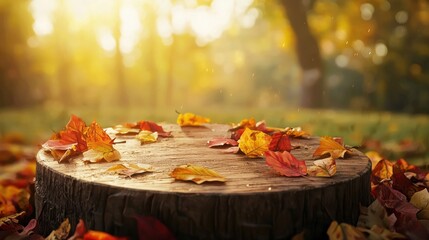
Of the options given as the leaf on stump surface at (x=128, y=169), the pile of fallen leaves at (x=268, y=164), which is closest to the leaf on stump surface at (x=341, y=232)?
the pile of fallen leaves at (x=268, y=164)

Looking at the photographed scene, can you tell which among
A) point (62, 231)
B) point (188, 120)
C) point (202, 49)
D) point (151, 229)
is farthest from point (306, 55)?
point (202, 49)

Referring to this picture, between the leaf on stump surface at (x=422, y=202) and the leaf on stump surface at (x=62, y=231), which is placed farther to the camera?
the leaf on stump surface at (x=422, y=202)

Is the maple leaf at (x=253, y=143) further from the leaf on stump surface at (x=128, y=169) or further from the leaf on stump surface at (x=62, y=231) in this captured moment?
the leaf on stump surface at (x=62, y=231)

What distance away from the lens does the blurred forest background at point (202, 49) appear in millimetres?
13000

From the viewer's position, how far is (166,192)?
5.13ft

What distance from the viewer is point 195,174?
171 centimetres

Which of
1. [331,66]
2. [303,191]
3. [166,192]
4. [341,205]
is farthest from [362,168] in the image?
[331,66]

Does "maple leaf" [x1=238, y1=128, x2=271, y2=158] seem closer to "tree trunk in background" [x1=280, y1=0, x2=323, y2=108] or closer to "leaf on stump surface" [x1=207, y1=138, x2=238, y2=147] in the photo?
"leaf on stump surface" [x1=207, y1=138, x2=238, y2=147]

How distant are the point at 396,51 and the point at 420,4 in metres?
4.65

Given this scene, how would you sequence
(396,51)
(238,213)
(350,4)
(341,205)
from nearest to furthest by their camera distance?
(238,213), (341,205), (350,4), (396,51)

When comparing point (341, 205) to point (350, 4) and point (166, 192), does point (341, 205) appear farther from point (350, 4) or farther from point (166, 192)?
point (350, 4)

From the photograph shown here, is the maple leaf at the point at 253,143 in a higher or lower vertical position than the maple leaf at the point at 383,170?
higher

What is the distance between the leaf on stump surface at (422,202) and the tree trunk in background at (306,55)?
8.70 m

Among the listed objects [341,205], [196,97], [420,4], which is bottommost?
[196,97]
